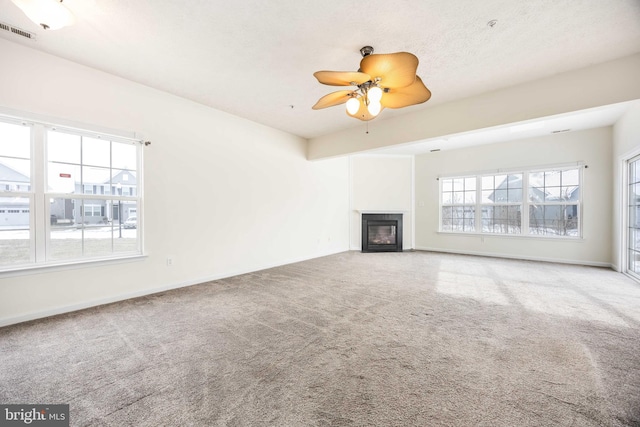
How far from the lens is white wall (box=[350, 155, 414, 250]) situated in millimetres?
7430

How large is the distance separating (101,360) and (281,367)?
4.59ft

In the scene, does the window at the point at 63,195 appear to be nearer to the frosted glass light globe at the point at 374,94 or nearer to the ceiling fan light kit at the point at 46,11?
the ceiling fan light kit at the point at 46,11

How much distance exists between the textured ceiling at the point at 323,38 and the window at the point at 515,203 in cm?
379

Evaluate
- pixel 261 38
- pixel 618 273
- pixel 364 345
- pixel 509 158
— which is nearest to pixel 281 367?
pixel 364 345

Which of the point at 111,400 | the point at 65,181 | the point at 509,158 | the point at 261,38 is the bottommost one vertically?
the point at 111,400

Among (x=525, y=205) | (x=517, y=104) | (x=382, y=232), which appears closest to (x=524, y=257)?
(x=525, y=205)

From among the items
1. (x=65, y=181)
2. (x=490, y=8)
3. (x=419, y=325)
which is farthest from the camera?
(x=65, y=181)

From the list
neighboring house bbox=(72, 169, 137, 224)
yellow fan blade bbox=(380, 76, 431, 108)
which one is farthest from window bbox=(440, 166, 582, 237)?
neighboring house bbox=(72, 169, 137, 224)

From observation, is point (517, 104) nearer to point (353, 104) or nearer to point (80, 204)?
point (353, 104)

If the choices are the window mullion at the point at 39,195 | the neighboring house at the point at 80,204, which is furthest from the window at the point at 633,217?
the window mullion at the point at 39,195

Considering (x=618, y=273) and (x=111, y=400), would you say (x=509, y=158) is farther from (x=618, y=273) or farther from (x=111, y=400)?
(x=111, y=400)

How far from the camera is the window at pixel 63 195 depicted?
106 inches

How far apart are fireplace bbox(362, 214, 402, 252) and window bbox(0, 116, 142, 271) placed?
5.30 meters

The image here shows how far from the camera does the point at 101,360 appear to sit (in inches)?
79.5
